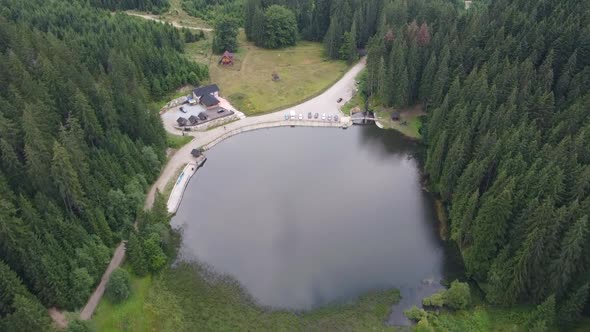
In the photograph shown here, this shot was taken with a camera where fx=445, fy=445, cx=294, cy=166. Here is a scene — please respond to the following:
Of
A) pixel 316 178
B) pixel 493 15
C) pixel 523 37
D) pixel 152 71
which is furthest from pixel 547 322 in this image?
pixel 152 71

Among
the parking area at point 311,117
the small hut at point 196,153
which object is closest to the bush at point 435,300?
the small hut at point 196,153

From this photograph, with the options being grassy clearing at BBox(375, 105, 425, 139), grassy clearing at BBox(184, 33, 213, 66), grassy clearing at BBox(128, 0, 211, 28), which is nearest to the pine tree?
grassy clearing at BBox(375, 105, 425, 139)

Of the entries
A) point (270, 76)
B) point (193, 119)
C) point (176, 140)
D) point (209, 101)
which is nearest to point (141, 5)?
point (270, 76)

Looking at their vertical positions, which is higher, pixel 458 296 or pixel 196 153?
pixel 458 296

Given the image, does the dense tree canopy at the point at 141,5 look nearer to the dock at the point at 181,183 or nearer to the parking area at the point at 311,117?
the parking area at the point at 311,117

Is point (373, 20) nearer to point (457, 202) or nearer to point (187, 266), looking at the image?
point (457, 202)

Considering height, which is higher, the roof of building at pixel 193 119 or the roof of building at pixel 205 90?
the roof of building at pixel 205 90

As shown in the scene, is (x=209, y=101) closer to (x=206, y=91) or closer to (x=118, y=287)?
A: (x=206, y=91)
